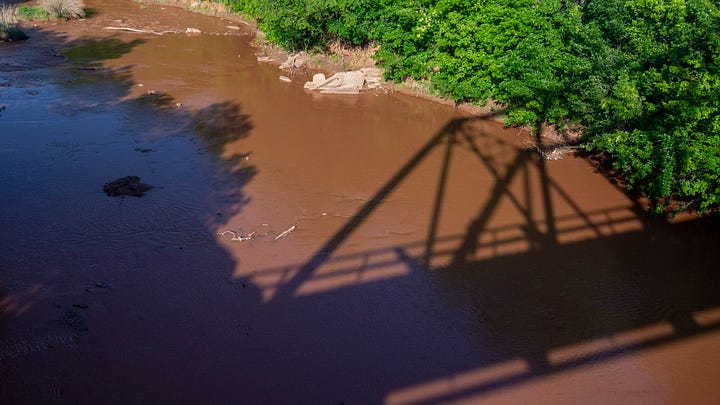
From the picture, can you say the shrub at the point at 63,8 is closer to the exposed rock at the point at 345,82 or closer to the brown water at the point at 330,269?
the brown water at the point at 330,269

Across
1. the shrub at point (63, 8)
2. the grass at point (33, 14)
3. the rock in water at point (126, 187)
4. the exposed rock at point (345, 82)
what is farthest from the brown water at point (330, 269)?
the grass at point (33, 14)

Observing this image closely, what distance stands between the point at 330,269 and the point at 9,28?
17.7 metres

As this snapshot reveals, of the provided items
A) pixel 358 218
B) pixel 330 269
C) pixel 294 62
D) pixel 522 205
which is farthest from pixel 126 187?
pixel 294 62

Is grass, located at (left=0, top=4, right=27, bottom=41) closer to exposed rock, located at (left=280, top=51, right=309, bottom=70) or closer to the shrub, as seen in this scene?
the shrub

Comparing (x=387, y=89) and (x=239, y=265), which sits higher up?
(x=387, y=89)

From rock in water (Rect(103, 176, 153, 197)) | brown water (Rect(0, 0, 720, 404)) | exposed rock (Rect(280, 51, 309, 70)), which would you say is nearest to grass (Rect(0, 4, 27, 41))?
brown water (Rect(0, 0, 720, 404))

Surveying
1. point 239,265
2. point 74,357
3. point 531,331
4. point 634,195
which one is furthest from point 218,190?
point 634,195

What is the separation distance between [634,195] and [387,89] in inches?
297

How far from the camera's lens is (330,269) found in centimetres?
834

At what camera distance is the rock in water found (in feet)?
33.0

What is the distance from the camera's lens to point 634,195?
10602 millimetres

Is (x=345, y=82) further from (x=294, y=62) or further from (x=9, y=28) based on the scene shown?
(x=9, y=28)

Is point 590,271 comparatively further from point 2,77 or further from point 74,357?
point 2,77

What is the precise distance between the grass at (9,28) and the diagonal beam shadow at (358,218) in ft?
51.5
